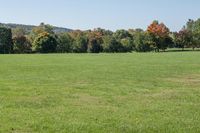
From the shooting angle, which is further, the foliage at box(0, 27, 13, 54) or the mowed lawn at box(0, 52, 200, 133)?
the foliage at box(0, 27, 13, 54)

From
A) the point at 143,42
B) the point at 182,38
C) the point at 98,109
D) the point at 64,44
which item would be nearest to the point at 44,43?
the point at 64,44

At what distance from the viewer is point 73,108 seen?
15500 millimetres

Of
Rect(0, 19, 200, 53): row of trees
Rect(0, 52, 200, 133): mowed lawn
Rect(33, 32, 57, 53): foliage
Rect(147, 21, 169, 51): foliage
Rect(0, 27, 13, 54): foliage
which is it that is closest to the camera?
Rect(0, 52, 200, 133): mowed lawn

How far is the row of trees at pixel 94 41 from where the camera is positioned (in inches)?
4599

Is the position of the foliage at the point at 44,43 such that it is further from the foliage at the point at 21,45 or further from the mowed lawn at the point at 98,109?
the mowed lawn at the point at 98,109

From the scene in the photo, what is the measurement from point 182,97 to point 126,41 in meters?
112

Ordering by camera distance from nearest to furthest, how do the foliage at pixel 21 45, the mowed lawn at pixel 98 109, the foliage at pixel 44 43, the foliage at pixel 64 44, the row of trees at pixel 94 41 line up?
1. the mowed lawn at pixel 98 109
2. the foliage at pixel 44 43
3. the row of trees at pixel 94 41
4. the foliage at pixel 21 45
5. the foliage at pixel 64 44

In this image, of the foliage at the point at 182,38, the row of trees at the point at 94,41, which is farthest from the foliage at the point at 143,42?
the foliage at the point at 182,38

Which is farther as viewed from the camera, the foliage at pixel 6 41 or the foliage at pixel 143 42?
the foliage at pixel 143 42

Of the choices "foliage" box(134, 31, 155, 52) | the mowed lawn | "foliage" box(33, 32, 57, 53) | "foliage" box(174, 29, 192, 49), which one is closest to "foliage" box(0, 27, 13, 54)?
"foliage" box(33, 32, 57, 53)

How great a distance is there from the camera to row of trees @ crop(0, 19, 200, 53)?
4599 inches

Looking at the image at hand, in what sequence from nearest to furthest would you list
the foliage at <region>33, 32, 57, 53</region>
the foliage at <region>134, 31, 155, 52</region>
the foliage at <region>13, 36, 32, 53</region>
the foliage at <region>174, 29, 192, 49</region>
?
the foliage at <region>33, 32, 57, 53</region>, the foliage at <region>13, 36, 32, 53</region>, the foliage at <region>134, 31, 155, 52</region>, the foliage at <region>174, 29, 192, 49</region>

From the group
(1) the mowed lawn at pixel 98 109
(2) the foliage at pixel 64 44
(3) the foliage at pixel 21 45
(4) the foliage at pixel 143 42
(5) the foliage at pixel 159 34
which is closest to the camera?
(1) the mowed lawn at pixel 98 109

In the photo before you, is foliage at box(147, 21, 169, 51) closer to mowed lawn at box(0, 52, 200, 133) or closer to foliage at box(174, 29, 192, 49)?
foliage at box(174, 29, 192, 49)
